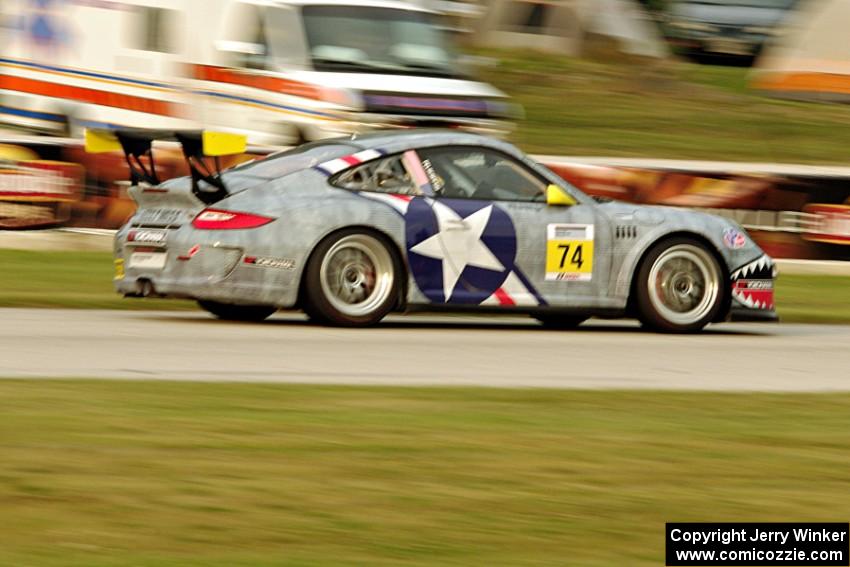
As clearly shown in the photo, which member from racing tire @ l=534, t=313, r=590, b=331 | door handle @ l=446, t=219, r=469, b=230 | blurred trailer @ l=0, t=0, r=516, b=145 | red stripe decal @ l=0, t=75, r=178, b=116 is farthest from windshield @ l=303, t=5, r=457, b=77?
door handle @ l=446, t=219, r=469, b=230

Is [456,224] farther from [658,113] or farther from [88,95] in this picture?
[658,113]

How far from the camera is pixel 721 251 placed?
464 inches

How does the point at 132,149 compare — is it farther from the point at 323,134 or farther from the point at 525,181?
the point at 323,134

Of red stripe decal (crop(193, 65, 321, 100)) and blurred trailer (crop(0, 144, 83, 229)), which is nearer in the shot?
blurred trailer (crop(0, 144, 83, 229))

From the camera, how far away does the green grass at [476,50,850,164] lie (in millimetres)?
29797

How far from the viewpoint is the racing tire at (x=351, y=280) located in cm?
1087

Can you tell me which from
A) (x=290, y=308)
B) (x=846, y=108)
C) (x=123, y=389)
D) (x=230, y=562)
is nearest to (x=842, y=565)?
(x=230, y=562)

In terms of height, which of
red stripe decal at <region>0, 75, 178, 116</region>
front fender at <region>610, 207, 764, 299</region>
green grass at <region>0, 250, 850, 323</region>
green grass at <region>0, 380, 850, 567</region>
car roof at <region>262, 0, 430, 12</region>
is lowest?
green grass at <region>0, 380, 850, 567</region>

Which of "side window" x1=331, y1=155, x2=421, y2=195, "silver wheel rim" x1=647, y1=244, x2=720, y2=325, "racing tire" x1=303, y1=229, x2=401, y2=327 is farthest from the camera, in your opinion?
"silver wheel rim" x1=647, y1=244, x2=720, y2=325

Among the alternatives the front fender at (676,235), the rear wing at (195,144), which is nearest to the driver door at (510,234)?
the front fender at (676,235)

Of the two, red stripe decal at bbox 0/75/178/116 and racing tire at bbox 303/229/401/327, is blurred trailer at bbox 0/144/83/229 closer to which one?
red stripe decal at bbox 0/75/178/116

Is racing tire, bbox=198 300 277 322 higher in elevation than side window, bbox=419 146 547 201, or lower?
lower

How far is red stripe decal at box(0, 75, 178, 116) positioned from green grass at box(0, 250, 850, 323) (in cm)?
561

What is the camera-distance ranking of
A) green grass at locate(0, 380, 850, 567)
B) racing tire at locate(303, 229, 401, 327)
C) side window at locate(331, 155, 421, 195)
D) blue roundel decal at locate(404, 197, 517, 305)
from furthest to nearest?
side window at locate(331, 155, 421, 195), blue roundel decal at locate(404, 197, 517, 305), racing tire at locate(303, 229, 401, 327), green grass at locate(0, 380, 850, 567)
